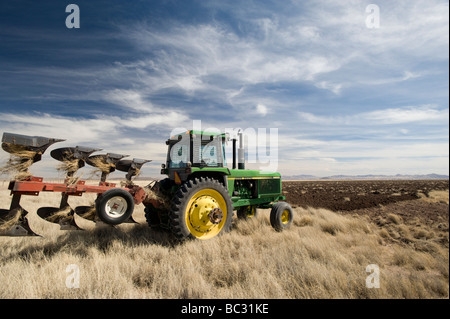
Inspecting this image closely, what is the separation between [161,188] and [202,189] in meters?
1.38

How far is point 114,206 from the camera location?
4711mm

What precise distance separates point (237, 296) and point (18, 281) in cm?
313

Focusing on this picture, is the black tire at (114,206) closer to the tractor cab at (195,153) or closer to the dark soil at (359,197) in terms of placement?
the tractor cab at (195,153)

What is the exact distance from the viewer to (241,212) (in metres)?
8.17

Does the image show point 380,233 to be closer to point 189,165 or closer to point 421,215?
point 421,215

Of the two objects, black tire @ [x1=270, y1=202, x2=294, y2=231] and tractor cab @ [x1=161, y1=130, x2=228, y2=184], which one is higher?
tractor cab @ [x1=161, y1=130, x2=228, y2=184]

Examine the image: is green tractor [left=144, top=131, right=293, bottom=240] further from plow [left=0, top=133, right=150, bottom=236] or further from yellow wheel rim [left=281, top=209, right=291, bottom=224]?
plow [left=0, top=133, right=150, bottom=236]

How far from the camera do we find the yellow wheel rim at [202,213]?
5.43 m

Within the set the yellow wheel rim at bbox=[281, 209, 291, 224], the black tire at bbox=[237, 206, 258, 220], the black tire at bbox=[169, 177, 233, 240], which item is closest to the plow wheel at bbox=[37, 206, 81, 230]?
the black tire at bbox=[169, 177, 233, 240]

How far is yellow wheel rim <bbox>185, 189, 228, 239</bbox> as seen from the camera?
543cm

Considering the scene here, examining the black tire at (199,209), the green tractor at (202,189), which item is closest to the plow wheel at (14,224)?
the green tractor at (202,189)

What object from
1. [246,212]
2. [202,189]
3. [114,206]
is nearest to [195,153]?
[202,189]

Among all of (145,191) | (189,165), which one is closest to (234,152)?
(189,165)

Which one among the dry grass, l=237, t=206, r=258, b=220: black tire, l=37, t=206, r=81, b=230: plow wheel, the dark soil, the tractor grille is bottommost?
the dark soil
